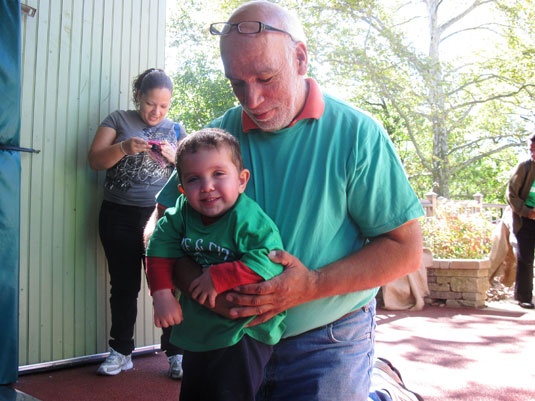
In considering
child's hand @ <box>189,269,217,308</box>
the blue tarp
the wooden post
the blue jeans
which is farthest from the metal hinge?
the wooden post

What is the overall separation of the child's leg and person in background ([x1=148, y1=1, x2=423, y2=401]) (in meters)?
0.17

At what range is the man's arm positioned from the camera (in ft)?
4.59

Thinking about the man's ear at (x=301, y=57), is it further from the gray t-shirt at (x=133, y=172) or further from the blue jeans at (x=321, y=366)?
the gray t-shirt at (x=133, y=172)

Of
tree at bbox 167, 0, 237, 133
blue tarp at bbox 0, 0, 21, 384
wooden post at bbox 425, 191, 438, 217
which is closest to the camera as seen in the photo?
Answer: blue tarp at bbox 0, 0, 21, 384

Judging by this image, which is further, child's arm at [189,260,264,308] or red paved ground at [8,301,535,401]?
red paved ground at [8,301,535,401]

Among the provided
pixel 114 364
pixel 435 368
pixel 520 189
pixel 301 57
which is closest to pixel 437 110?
pixel 520 189

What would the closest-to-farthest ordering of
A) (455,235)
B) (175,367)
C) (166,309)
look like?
(166,309), (175,367), (455,235)

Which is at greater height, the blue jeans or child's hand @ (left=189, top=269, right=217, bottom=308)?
child's hand @ (left=189, top=269, right=217, bottom=308)

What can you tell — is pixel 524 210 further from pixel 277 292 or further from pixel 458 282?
pixel 277 292

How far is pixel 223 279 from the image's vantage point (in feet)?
4.57

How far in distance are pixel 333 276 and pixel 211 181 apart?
1.51 ft

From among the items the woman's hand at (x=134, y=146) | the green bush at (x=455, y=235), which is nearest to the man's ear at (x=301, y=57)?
the woman's hand at (x=134, y=146)

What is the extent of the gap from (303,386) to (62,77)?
302 cm

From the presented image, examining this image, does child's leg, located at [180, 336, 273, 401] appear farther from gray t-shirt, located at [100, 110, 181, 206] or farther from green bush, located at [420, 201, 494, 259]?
green bush, located at [420, 201, 494, 259]
